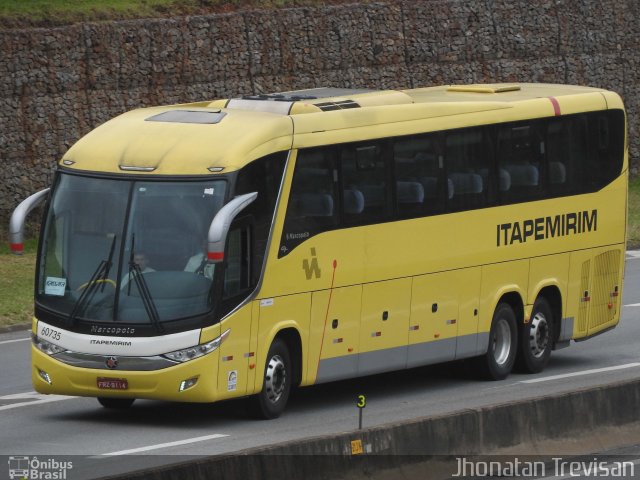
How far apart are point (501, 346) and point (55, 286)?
6.42 meters

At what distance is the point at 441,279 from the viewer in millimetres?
19781

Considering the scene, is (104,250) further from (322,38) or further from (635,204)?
(635,204)

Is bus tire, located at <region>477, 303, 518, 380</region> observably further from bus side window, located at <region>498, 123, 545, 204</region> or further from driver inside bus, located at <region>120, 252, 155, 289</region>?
driver inside bus, located at <region>120, 252, 155, 289</region>

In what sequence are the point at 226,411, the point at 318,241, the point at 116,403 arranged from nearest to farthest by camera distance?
the point at 318,241
the point at 226,411
the point at 116,403

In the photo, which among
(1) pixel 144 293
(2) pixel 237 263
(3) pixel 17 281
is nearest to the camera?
(1) pixel 144 293

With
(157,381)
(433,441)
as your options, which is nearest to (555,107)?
(157,381)

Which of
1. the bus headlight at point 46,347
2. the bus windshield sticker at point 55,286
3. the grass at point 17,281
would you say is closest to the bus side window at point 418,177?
the bus windshield sticker at point 55,286

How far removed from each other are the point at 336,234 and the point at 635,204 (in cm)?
2224

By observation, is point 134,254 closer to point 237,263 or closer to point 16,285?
point 237,263

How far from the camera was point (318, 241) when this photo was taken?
1800 centimetres

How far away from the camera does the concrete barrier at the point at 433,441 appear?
12.3m

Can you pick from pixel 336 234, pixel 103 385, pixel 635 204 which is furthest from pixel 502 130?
pixel 635 204

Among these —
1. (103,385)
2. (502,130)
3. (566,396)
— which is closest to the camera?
(566,396)

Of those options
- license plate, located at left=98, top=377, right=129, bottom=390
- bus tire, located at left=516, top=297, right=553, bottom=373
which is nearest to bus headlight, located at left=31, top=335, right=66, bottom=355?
license plate, located at left=98, top=377, right=129, bottom=390
